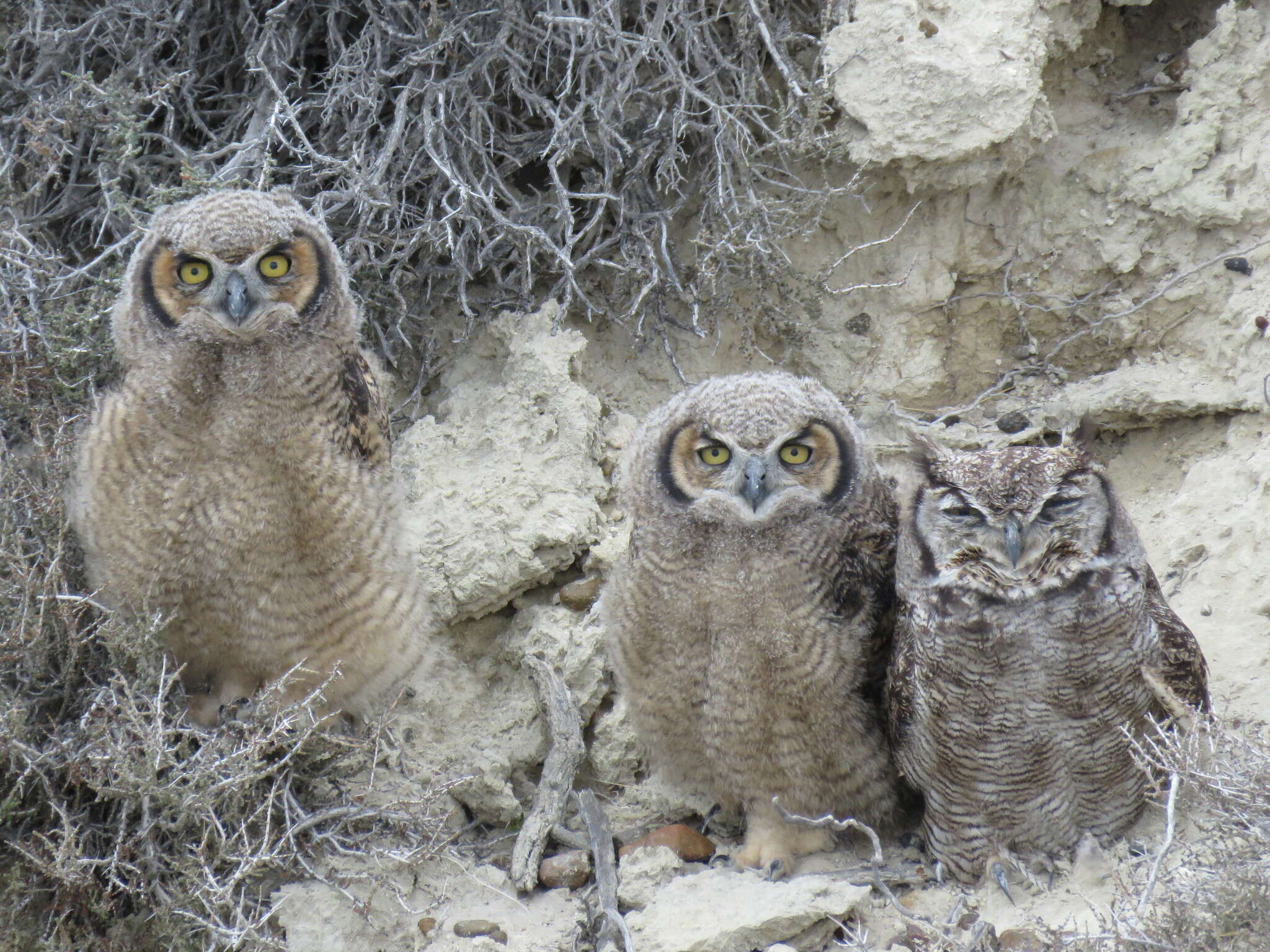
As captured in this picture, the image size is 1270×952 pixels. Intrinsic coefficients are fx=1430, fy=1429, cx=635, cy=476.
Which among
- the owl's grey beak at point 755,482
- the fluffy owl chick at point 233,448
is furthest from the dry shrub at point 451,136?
the owl's grey beak at point 755,482

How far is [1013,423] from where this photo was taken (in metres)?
4.68

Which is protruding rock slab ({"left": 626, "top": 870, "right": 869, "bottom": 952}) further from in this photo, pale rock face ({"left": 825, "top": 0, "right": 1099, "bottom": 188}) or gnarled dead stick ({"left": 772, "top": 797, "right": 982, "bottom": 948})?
pale rock face ({"left": 825, "top": 0, "right": 1099, "bottom": 188})

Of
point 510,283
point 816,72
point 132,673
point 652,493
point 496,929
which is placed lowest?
point 496,929

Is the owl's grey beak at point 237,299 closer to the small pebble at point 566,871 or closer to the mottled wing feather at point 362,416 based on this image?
the mottled wing feather at point 362,416

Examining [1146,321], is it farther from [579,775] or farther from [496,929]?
[496,929]

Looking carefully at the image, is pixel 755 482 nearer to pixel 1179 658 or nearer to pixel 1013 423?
pixel 1179 658

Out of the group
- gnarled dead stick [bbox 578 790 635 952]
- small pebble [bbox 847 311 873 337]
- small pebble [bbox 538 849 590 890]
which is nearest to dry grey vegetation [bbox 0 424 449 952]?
small pebble [bbox 538 849 590 890]

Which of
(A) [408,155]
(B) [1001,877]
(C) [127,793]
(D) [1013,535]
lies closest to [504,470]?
(A) [408,155]

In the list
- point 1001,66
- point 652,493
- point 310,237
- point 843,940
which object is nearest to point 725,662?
point 652,493

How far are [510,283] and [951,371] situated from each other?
5.01 feet

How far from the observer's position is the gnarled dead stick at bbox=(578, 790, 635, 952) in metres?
3.45

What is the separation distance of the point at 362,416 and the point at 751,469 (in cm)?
109

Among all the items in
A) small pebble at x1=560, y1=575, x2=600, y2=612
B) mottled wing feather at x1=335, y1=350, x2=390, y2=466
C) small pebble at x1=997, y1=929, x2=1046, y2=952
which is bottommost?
small pebble at x1=997, y1=929, x2=1046, y2=952

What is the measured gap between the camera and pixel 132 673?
11.9 feet
